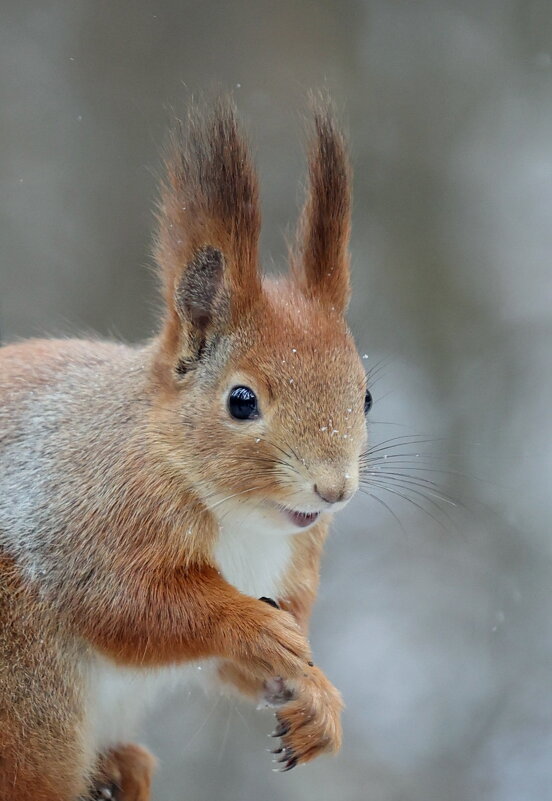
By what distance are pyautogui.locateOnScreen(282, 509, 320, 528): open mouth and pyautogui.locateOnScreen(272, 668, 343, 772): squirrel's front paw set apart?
0.23 meters

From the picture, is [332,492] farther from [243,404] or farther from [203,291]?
[203,291]

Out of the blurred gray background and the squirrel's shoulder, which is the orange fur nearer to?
the blurred gray background

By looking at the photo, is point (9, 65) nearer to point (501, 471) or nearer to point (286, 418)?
point (286, 418)

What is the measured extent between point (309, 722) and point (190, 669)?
0.23 meters

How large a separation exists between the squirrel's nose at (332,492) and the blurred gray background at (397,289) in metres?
0.67

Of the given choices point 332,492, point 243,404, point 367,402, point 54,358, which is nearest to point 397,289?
point 54,358

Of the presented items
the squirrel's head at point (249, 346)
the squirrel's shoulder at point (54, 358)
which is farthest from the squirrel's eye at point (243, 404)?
the squirrel's shoulder at point (54, 358)

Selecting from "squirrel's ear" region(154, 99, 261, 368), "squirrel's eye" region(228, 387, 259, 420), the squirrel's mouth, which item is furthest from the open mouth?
"squirrel's ear" region(154, 99, 261, 368)

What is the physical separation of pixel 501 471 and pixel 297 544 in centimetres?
170

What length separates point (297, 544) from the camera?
70.4 inches

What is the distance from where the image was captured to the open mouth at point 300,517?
4.87 feet

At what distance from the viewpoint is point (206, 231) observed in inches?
60.9

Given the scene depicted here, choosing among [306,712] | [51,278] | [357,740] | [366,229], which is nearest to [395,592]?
[357,740]

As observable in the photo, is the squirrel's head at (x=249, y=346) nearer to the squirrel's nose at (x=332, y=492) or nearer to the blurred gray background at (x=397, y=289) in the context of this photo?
the squirrel's nose at (x=332, y=492)
